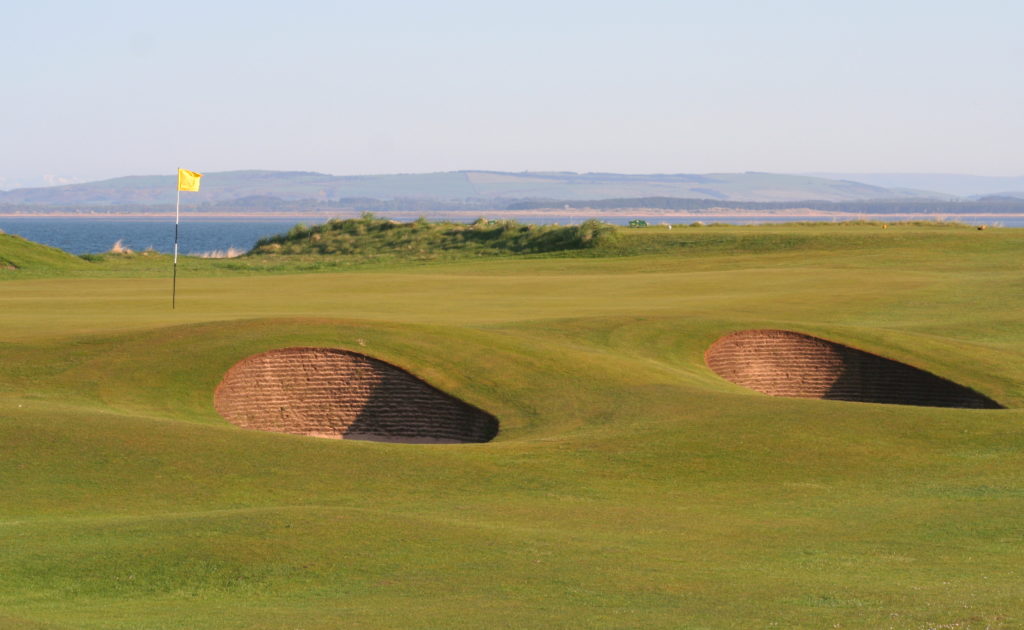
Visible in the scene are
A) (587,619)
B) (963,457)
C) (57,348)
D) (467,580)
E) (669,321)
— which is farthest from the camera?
(669,321)

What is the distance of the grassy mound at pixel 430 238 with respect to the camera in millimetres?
64062

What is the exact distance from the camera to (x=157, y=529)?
11477mm

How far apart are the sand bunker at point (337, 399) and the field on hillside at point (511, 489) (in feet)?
1.02

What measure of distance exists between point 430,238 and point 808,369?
46.1 m

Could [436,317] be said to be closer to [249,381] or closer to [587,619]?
[249,381]

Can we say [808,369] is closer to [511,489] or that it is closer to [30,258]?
[511,489]

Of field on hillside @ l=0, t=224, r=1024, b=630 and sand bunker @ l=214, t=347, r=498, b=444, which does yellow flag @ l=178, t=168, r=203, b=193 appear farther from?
sand bunker @ l=214, t=347, r=498, b=444

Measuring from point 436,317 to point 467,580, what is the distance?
18229 millimetres

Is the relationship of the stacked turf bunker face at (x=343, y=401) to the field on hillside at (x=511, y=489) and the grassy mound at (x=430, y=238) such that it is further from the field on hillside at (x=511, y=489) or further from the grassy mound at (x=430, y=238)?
the grassy mound at (x=430, y=238)

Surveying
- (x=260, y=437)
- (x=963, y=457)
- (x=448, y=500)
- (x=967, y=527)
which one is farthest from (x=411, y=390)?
(x=967, y=527)

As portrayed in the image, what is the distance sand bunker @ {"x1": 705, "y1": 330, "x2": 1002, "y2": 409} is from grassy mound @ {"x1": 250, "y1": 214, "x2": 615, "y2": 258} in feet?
117

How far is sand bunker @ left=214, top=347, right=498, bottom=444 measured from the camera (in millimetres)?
20750

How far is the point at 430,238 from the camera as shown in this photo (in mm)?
70188

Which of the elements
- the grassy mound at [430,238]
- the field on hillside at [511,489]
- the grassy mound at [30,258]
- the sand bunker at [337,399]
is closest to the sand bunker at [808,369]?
the field on hillside at [511,489]
